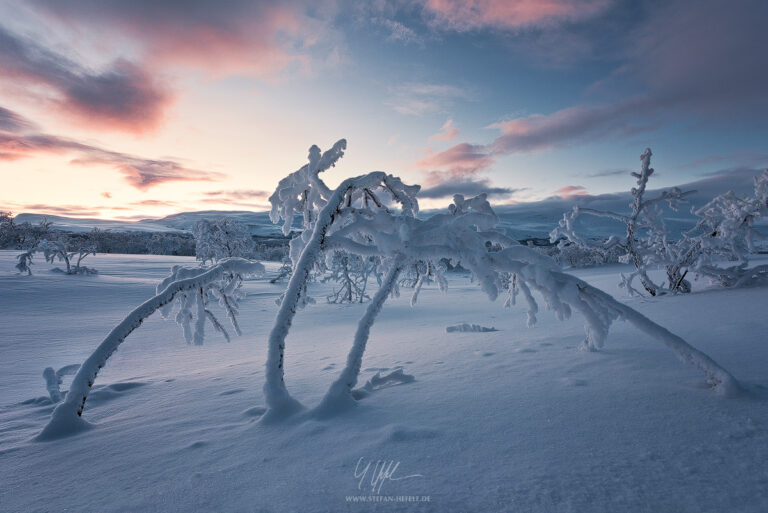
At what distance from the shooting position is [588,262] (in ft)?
79.2

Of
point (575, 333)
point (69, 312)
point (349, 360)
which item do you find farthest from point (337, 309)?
point (349, 360)

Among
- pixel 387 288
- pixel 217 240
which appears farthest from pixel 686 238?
pixel 217 240

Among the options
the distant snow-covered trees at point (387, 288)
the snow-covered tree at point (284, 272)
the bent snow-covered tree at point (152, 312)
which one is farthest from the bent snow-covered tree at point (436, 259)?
the snow-covered tree at point (284, 272)

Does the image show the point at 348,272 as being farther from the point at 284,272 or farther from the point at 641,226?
the point at 641,226

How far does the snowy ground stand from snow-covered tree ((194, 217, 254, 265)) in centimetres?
1688

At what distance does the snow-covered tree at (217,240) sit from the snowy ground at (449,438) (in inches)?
664

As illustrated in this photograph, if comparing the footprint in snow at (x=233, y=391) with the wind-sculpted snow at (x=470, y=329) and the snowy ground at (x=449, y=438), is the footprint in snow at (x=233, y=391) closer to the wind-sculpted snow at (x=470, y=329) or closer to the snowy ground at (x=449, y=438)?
the snowy ground at (x=449, y=438)

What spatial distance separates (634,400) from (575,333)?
89.4 inches

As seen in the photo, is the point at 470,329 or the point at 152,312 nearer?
the point at 152,312

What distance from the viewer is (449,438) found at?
6.02ft

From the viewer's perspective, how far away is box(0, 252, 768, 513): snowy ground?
55.5 inches

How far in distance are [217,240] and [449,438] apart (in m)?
21.0

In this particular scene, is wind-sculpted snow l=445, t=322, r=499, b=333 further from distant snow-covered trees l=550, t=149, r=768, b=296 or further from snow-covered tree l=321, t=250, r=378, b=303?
snow-covered tree l=321, t=250, r=378, b=303

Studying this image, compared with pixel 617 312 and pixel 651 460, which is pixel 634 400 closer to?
pixel 617 312
